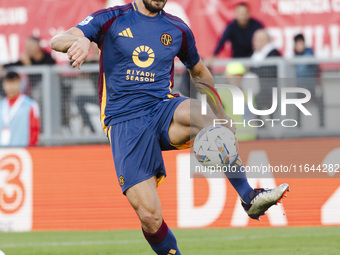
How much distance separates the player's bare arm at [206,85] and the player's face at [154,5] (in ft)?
2.32

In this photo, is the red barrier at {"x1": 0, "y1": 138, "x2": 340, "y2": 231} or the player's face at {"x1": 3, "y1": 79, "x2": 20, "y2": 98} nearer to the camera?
the red barrier at {"x1": 0, "y1": 138, "x2": 340, "y2": 231}

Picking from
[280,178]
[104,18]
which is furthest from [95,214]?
[104,18]

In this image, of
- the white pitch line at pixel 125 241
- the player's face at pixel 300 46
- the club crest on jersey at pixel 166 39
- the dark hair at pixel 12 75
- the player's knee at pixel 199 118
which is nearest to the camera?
the player's knee at pixel 199 118

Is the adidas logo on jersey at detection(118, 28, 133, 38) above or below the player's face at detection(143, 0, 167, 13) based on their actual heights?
below

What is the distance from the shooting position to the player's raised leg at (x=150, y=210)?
607 cm

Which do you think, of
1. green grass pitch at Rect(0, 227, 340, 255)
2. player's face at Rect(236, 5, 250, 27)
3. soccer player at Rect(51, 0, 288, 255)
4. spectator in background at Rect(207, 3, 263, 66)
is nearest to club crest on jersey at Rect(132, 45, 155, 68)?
soccer player at Rect(51, 0, 288, 255)

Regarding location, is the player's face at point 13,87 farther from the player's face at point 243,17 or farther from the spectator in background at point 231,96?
the player's face at point 243,17

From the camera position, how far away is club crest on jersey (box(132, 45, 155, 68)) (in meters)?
6.25

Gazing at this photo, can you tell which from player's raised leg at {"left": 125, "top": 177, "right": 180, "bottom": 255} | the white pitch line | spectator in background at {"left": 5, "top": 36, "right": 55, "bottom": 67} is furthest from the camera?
spectator in background at {"left": 5, "top": 36, "right": 55, "bottom": 67}

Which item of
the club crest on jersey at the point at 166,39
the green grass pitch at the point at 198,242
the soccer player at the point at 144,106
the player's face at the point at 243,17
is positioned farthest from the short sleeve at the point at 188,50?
the player's face at the point at 243,17

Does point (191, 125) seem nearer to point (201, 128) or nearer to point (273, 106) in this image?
point (201, 128)

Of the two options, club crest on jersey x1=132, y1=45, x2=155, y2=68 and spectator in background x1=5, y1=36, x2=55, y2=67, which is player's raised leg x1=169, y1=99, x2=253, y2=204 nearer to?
club crest on jersey x1=132, y1=45, x2=155, y2=68

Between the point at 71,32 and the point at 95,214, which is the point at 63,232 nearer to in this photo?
the point at 95,214

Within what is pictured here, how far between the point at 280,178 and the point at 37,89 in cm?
360
